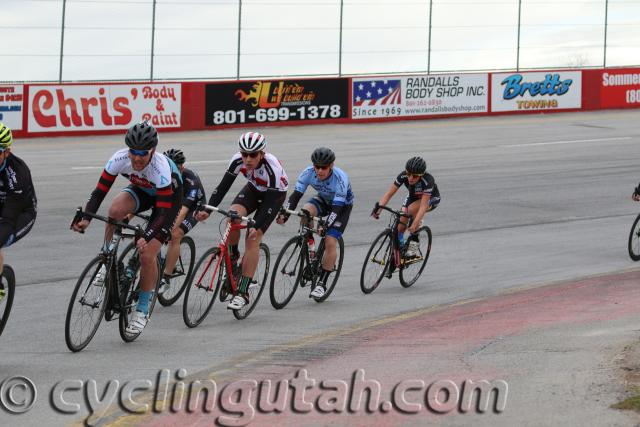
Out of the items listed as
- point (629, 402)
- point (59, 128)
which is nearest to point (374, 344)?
point (629, 402)

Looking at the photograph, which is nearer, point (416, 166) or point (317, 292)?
point (317, 292)

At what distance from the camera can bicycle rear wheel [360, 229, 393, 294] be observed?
13453 mm

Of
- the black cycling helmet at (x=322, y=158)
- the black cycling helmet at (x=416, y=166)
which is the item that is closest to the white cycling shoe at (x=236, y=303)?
the black cycling helmet at (x=322, y=158)

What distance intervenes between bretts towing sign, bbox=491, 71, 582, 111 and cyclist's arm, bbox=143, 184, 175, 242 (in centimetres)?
2659

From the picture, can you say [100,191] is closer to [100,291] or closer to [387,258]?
[100,291]

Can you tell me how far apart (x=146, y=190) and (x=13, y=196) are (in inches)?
63.7

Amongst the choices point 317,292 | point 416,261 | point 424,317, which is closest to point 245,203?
point 317,292

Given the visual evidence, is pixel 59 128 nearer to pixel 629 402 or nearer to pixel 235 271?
pixel 235 271

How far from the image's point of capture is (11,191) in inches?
356

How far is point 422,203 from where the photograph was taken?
13.6 metres

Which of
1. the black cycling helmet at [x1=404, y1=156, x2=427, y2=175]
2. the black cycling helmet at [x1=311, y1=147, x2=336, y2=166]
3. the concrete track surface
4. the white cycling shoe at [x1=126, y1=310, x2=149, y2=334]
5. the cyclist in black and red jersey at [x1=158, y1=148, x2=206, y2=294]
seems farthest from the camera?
the black cycling helmet at [x1=404, y1=156, x2=427, y2=175]

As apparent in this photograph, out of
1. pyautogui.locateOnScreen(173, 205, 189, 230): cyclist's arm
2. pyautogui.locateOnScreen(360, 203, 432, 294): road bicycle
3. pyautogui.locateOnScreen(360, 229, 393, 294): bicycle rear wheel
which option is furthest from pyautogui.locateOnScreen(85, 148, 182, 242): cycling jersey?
pyautogui.locateOnScreen(360, 229, 393, 294): bicycle rear wheel

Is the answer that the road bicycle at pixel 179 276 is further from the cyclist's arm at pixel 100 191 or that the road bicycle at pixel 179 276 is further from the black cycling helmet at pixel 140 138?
the black cycling helmet at pixel 140 138

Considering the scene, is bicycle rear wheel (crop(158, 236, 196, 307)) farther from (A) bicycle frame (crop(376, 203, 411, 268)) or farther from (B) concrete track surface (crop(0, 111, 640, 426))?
(A) bicycle frame (crop(376, 203, 411, 268))
